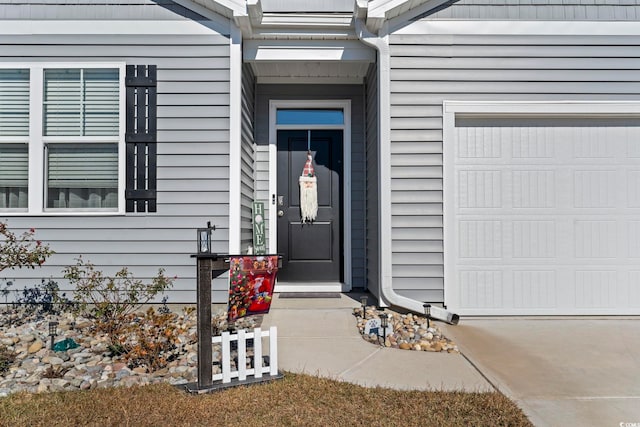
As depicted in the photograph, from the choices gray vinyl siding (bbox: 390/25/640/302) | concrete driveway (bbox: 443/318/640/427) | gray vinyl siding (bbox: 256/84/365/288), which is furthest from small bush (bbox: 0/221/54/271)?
concrete driveway (bbox: 443/318/640/427)

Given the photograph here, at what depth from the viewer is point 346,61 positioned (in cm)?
457

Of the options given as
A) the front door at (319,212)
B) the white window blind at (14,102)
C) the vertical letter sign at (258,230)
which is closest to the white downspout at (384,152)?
the front door at (319,212)

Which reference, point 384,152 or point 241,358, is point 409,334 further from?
point 384,152

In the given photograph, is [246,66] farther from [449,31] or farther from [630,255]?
[630,255]

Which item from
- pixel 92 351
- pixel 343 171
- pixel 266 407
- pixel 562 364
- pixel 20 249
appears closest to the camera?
pixel 266 407

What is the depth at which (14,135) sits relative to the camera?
166 inches

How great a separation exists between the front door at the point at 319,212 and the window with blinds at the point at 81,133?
6.09 ft

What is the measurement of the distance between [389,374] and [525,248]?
2.30 m

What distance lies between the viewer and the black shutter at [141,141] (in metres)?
4.23

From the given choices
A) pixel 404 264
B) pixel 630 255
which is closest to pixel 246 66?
pixel 404 264

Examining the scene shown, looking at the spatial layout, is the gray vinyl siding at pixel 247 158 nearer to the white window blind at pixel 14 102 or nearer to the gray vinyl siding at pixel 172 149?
the gray vinyl siding at pixel 172 149

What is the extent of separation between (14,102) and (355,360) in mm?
3985

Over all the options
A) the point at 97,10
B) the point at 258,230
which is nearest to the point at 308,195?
the point at 258,230

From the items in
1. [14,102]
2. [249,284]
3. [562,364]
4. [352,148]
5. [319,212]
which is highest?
[14,102]
